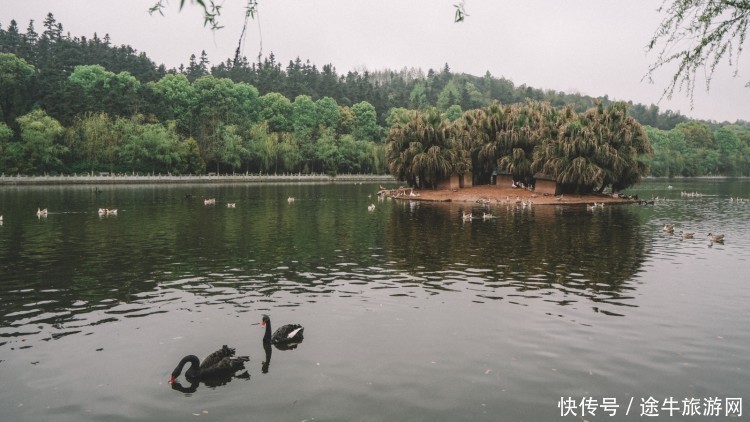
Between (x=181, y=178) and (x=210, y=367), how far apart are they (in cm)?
10506

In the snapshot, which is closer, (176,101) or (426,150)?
(426,150)

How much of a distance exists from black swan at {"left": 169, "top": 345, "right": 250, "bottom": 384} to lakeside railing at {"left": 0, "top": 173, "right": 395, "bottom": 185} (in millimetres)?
96857

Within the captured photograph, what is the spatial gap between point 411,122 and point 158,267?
5244 centimetres

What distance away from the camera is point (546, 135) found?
67.8 metres

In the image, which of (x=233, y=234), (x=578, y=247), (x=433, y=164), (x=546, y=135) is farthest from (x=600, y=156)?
(x=233, y=234)

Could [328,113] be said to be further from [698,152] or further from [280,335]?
[280,335]

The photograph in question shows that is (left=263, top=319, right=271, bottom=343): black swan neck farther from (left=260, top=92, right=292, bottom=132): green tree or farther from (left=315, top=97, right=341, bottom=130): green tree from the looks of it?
(left=315, top=97, right=341, bottom=130): green tree

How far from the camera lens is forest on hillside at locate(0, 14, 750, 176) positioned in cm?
10396

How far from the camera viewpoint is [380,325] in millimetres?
15453

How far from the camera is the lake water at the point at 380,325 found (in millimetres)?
10625

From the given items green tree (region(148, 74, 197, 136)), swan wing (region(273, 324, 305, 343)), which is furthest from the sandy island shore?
green tree (region(148, 74, 197, 136))

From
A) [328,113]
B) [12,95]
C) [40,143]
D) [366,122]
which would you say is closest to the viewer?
[40,143]

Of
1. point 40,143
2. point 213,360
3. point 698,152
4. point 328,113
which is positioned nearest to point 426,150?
point 213,360

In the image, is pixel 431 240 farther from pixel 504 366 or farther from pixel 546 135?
pixel 546 135
